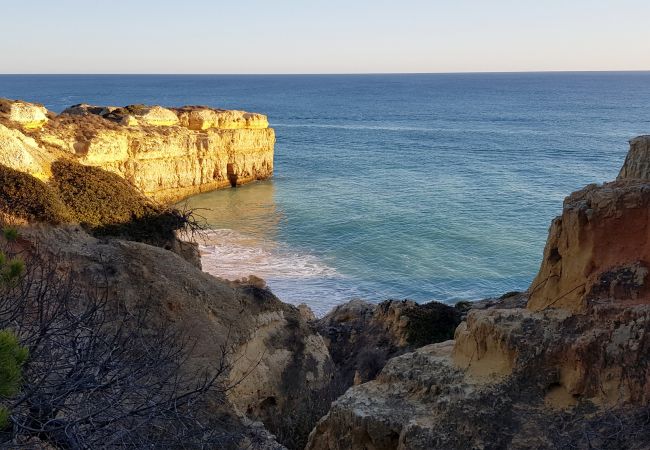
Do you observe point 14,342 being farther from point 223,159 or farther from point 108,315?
point 223,159

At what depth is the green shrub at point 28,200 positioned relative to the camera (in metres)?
17.4

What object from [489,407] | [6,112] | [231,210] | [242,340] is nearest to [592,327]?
[489,407]

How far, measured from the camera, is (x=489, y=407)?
8.97 meters

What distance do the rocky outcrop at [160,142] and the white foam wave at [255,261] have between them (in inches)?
339

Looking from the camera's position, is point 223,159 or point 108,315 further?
point 223,159

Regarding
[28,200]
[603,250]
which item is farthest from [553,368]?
[28,200]

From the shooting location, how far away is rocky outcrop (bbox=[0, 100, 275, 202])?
3703 cm

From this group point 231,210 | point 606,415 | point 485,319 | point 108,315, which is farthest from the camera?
point 231,210

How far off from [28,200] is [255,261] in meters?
17.7

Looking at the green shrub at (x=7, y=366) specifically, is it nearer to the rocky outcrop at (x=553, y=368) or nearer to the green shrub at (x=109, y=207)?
the rocky outcrop at (x=553, y=368)

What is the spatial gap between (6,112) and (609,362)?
1319 inches

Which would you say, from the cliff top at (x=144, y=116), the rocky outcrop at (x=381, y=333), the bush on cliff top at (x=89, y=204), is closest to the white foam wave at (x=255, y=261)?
the bush on cliff top at (x=89, y=204)

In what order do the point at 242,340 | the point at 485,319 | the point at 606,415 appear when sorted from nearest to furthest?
the point at 606,415
the point at 485,319
the point at 242,340

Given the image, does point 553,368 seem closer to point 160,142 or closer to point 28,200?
point 28,200
